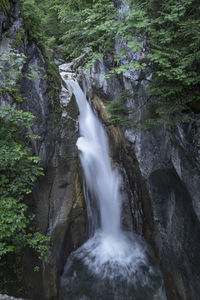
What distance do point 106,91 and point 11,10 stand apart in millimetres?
5662

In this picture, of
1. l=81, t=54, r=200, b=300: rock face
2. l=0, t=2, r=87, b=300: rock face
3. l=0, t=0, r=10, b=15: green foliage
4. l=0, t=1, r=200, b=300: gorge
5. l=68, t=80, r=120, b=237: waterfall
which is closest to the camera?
l=81, t=54, r=200, b=300: rock face

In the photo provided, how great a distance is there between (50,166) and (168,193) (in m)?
4.35

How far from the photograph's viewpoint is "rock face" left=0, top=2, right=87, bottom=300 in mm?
6039

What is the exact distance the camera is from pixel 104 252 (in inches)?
304

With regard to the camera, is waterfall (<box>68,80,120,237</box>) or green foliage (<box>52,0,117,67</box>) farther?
waterfall (<box>68,80,120,237</box>)

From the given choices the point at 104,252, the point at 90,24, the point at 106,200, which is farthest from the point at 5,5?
the point at 104,252

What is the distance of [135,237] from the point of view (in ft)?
28.0

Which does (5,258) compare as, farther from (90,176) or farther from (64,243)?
(90,176)

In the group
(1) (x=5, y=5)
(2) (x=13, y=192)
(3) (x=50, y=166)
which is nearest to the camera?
(2) (x=13, y=192)

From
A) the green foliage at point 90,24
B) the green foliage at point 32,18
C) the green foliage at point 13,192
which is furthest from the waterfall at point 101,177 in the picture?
the green foliage at point 13,192

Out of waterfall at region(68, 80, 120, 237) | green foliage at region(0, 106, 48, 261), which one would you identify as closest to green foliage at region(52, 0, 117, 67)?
green foliage at region(0, 106, 48, 261)

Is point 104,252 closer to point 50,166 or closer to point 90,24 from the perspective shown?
point 50,166

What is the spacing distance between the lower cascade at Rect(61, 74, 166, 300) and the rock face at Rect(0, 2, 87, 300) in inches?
20.8

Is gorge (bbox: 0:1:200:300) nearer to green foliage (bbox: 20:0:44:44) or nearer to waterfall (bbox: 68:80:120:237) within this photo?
waterfall (bbox: 68:80:120:237)
